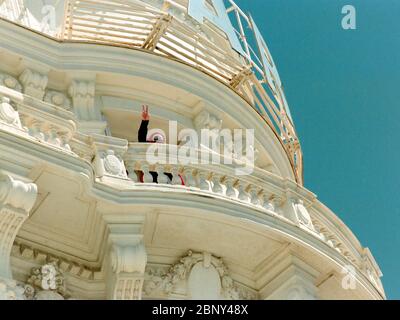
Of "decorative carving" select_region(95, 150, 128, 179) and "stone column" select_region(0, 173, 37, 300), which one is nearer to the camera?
"stone column" select_region(0, 173, 37, 300)

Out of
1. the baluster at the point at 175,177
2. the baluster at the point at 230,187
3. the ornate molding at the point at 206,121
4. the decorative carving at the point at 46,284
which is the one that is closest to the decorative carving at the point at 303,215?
the baluster at the point at 230,187

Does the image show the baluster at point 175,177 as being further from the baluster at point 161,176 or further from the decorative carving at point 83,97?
the decorative carving at point 83,97

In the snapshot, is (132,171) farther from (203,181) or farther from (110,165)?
(203,181)

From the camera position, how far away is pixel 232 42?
22.8 meters

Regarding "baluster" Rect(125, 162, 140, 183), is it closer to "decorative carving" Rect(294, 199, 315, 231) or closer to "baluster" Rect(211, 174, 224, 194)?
"baluster" Rect(211, 174, 224, 194)

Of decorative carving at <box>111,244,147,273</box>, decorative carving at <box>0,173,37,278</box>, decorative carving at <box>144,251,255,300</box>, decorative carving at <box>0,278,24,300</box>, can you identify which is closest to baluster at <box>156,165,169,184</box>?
decorative carving at <box>144,251,255,300</box>

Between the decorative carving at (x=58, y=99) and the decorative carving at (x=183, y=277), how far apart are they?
14.3 ft

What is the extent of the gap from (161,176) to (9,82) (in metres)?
4.24

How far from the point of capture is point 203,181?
1803 centimetres

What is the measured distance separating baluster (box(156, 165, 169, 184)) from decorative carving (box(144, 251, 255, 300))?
1.23m

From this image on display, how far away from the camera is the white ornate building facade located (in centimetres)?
1656

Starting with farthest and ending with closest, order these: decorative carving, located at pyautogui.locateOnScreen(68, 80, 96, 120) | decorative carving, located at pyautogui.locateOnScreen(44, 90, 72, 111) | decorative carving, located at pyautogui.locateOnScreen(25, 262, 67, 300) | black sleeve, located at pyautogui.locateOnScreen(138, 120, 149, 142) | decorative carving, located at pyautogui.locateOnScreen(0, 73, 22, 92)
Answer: decorative carving, located at pyautogui.locateOnScreen(68, 80, 96, 120), decorative carving, located at pyautogui.locateOnScreen(44, 90, 72, 111), decorative carving, located at pyautogui.locateOnScreen(0, 73, 22, 92), black sleeve, located at pyautogui.locateOnScreen(138, 120, 149, 142), decorative carving, located at pyautogui.locateOnScreen(25, 262, 67, 300)

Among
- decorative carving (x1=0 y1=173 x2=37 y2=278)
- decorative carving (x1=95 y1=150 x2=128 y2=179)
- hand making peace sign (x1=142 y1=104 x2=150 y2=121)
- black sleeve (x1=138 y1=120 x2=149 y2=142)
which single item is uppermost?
hand making peace sign (x1=142 y1=104 x2=150 y2=121)
